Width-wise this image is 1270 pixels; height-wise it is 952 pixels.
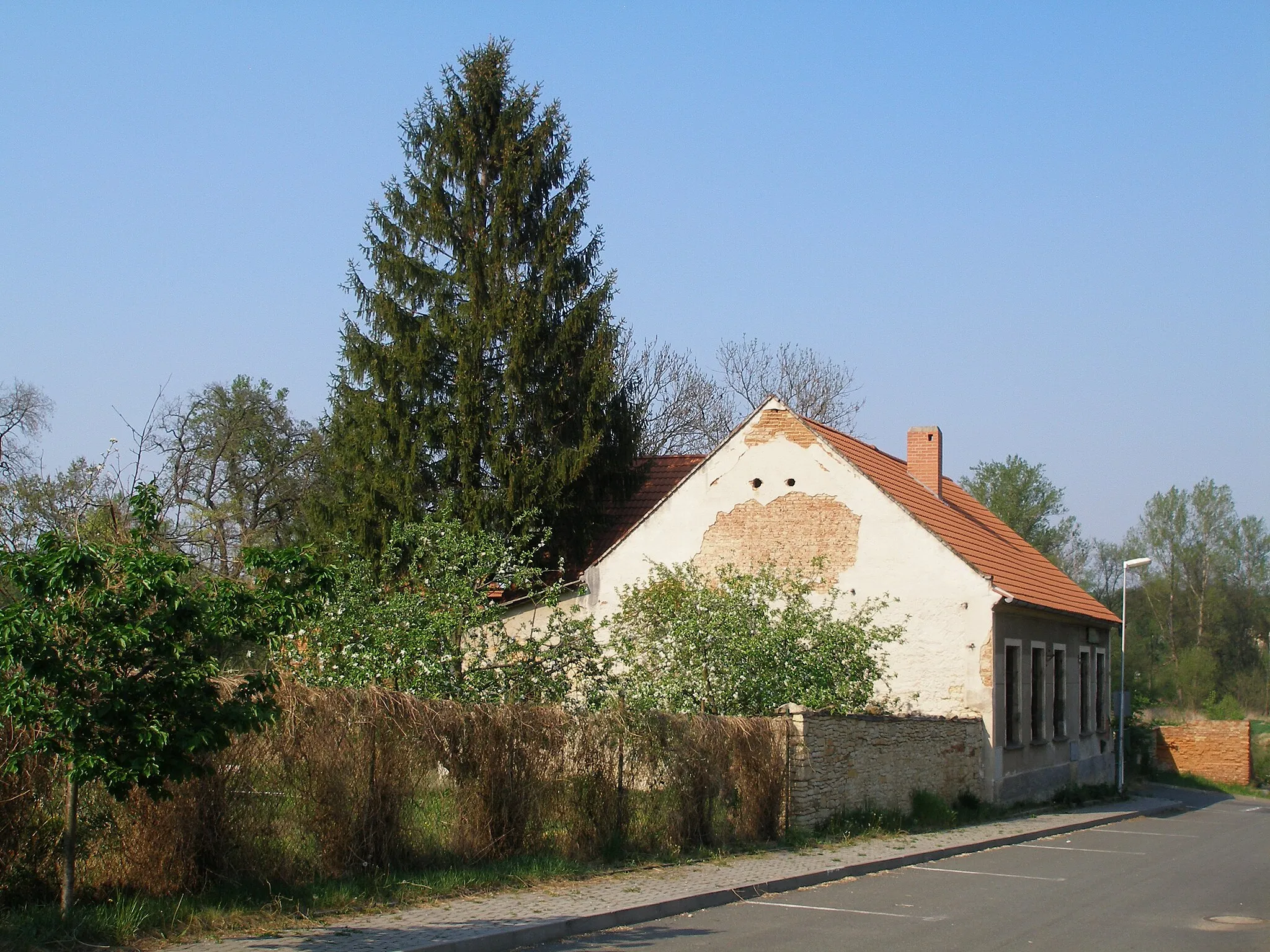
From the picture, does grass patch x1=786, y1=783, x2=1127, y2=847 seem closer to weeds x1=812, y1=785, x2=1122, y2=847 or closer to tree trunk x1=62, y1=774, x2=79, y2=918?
weeds x1=812, y1=785, x2=1122, y2=847

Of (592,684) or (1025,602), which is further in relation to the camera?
(1025,602)

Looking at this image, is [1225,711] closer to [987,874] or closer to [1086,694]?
[1086,694]

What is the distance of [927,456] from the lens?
95.0 ft

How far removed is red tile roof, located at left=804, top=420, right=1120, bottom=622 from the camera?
23953 mm

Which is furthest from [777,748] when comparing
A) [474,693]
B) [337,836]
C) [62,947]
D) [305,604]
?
[62,947]

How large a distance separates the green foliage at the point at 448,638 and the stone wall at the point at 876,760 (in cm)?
300

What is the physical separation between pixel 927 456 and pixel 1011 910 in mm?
18100

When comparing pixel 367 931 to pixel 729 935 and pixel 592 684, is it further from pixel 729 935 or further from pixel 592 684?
pixel 592 684

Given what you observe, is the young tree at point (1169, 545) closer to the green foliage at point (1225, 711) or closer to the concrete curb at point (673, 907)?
the green foliage at point (1225, 711)

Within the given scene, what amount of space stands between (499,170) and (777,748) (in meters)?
14.6

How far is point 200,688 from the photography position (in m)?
8.30

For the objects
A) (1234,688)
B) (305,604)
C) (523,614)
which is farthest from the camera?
(1234,688)

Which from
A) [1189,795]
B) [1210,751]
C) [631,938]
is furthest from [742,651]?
[1210,751]

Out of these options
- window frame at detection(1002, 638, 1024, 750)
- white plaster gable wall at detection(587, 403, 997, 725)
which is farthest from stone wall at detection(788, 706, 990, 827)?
window frame at detection(1002, 638, 1024, 750)
